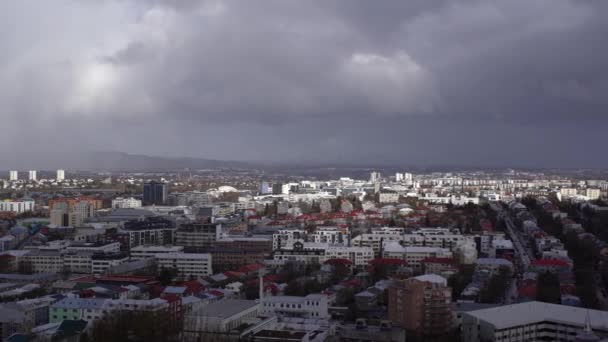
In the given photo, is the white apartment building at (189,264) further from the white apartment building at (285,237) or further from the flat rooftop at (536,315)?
the flat rooftop at (536,315)

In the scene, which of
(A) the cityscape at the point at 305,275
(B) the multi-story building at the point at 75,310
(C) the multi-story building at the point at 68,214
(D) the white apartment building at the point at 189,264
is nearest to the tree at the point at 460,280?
(A) the cityscape at the point at 305,275

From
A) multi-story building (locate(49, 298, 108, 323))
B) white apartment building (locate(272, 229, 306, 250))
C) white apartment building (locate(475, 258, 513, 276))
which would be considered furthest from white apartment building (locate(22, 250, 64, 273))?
white apartment building (locate(475, 258, 513, 276))

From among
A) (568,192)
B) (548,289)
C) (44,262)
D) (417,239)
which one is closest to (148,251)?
(44,262)

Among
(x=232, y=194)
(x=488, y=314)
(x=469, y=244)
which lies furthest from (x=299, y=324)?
(x=232, y=194)

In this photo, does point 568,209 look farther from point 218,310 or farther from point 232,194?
point 218,310

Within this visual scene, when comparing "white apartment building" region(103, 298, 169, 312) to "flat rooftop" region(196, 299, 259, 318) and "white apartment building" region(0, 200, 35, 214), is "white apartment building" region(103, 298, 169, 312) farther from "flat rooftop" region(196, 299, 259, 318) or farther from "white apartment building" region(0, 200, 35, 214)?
"white apartment building" region(0, 200, 35, 214)

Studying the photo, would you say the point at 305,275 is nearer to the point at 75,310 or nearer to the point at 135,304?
the point at 135,304
